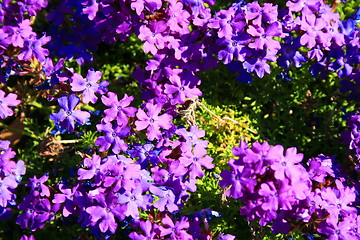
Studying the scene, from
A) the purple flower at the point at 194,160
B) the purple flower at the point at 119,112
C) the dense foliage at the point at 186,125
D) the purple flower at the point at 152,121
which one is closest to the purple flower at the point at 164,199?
the dense foliage at the point at 186,125

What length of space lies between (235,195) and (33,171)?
140cm

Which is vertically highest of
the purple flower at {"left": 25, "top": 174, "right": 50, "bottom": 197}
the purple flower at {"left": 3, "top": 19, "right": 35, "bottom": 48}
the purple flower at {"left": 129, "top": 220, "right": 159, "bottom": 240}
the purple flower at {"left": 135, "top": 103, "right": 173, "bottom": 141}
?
the purple flower at {"left": 3, "top": 19, "right": 35, "bottom": 48}

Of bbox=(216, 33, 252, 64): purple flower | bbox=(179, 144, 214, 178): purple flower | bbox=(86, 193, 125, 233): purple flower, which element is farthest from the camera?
bbox=(216, 33, 252, 64): purple flower

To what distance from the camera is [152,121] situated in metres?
2.29

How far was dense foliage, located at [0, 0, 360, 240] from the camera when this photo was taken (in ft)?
6.91

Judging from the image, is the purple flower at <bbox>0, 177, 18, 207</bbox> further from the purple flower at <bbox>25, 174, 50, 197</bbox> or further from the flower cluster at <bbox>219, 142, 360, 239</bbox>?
the flower cluster at <bbox>219, 142, 360, 239</bbox>

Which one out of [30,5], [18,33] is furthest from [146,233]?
[30,5]

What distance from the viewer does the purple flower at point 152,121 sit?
2.26 metres

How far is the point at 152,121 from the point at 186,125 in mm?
321

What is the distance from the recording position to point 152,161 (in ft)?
7.30

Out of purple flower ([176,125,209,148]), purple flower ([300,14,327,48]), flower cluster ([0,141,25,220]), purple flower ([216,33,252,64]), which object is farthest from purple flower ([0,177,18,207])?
purple flower ([300,14,327,48])

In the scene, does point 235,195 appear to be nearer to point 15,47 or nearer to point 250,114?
point 250,114

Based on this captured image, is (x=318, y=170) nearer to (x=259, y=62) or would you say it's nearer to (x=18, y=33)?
(x=259, y=62)

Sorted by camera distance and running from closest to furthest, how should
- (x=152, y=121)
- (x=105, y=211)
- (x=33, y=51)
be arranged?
(x=105, y=211) < (x=152, y=121) < (x=33, y=51)
